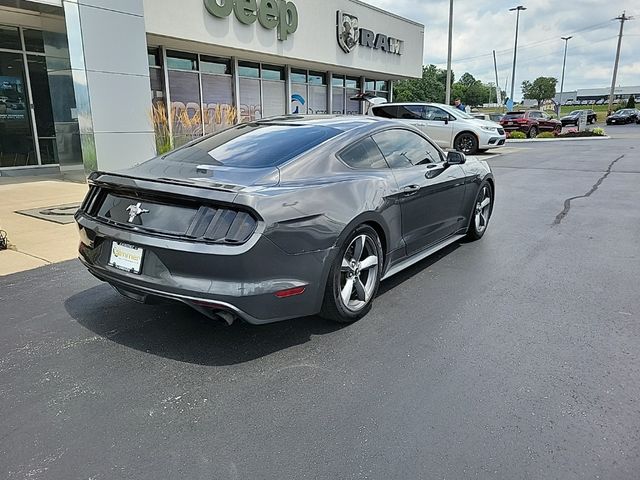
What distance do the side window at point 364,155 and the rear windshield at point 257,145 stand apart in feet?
0.66

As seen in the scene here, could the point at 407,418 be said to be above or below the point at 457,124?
below

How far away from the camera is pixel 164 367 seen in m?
3.10

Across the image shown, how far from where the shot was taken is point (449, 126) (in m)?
16.5

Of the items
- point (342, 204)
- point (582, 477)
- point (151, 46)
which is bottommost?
point (582, 477)

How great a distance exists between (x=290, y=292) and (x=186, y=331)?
3.15ft

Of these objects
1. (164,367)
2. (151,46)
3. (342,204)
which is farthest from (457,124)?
(164,367)

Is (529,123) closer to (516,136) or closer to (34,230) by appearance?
(516,136)

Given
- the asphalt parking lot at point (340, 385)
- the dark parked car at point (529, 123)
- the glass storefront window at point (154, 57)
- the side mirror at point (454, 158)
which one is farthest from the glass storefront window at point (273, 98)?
the dark parked car at point (529, 123)

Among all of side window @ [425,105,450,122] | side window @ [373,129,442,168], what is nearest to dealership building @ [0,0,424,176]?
side window @ [425,105,450,122]

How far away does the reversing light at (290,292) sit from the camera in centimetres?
309

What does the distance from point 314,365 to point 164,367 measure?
3.09 ft

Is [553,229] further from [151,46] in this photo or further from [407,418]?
[151,46]

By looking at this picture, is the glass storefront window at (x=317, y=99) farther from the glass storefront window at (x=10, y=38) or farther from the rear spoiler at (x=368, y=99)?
the glass storefront window at (x=10, y=38)

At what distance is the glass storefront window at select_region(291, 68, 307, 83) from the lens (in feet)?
66.0
